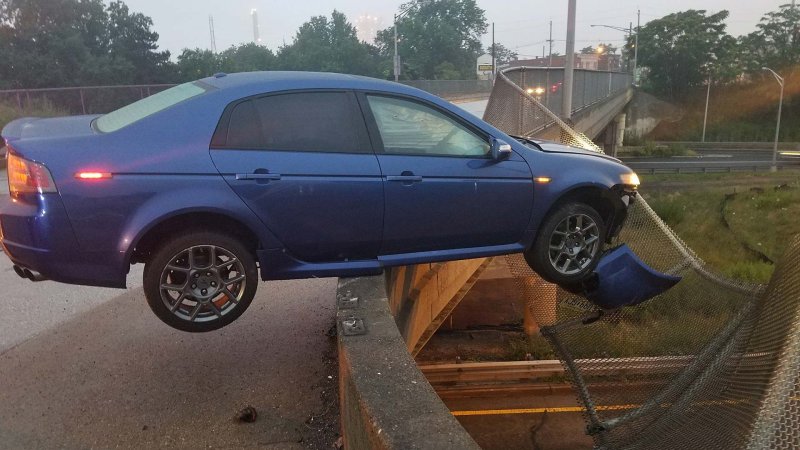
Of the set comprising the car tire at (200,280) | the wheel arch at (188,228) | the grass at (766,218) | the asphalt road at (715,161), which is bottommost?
the asphalt road at (715,161)

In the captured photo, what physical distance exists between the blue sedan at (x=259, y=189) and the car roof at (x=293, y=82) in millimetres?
15

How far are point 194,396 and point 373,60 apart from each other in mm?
45865

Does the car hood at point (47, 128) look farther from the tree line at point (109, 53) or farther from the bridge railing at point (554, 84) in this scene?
the tree line at point (109, 53)

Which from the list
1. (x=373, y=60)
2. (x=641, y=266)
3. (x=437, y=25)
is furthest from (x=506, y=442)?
(x=437, y=25)

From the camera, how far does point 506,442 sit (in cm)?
1126

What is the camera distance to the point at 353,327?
3.63 m

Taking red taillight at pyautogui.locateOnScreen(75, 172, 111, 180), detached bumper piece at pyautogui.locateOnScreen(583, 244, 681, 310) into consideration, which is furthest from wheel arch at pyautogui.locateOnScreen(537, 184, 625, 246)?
red taillight at pyautogui.locateOnScreen(75, 172, 111, 180)

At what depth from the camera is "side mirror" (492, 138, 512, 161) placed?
4.51m

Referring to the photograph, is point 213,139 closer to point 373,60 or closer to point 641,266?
point 641,266

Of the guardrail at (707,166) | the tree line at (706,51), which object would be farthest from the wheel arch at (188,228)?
the tree line at (706,51)

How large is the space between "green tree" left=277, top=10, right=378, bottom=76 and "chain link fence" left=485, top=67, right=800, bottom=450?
1428 inches

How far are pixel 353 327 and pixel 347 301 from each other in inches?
17.5

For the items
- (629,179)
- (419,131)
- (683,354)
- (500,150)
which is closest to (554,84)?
(629,179)

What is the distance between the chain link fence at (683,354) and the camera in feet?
6.57
